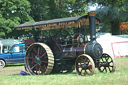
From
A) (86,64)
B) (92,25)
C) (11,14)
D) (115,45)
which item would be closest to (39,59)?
(86,64)

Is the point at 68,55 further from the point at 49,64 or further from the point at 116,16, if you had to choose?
the point at 116,16

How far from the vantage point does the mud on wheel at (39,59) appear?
34.9 ft

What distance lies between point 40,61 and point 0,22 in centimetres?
1157

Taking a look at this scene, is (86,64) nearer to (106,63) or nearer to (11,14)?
(106,63)

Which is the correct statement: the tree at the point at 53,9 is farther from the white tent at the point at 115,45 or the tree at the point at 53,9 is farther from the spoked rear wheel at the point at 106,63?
the spoked rear wheel at the point at 106,63

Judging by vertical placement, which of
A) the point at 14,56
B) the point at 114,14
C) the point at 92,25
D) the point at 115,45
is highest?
the point at 114,14

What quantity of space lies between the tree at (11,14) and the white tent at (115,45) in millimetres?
7511

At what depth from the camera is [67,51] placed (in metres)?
10.9

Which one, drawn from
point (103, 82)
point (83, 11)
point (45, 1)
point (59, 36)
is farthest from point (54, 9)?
point (103, 82)

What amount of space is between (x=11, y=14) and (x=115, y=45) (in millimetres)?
9822

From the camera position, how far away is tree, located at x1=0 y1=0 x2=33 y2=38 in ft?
72.5

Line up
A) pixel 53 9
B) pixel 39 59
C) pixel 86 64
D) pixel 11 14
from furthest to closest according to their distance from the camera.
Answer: pixel 53 9 < pixel 11 14 < pixel 39 59 < pixel 86 64

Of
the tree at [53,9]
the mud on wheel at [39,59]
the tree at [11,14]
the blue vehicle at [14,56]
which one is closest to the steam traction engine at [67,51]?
the mud on wheel at [39,59]

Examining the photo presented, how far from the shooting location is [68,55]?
10.8 m
